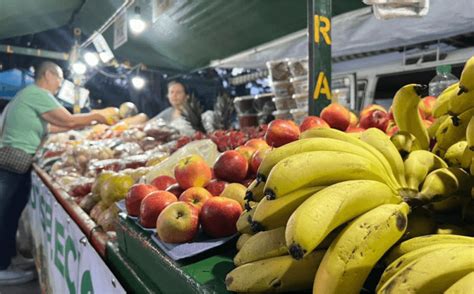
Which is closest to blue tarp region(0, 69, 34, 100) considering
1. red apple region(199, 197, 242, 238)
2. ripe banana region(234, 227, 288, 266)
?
red apple region(199, 197, 242, 238)

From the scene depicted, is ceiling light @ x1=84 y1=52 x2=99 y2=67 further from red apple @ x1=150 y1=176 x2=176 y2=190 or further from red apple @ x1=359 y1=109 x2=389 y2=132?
red apple @ x1=359 y1=109 x2=389 y2=132

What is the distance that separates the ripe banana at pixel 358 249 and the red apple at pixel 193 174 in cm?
90

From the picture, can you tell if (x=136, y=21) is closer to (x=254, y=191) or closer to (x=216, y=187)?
(x=216, y=187)

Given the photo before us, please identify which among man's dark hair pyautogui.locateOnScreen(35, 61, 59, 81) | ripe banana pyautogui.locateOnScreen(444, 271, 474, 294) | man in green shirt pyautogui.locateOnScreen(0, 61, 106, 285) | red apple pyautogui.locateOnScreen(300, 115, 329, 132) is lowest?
man in green shirt pyautogui.locateOnScreen(0, 61, 106, 285)

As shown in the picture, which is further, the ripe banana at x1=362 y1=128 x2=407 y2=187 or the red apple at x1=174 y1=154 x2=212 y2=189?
the red apple at x1=174 y1=154 x2=212 y2=189

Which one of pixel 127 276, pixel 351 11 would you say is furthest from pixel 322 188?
pixel 351 11

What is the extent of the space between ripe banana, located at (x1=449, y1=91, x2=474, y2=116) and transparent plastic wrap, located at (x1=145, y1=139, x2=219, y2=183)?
1.57 metres

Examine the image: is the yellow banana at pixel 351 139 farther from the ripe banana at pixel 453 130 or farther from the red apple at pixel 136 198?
the red apple at pixel 136 198

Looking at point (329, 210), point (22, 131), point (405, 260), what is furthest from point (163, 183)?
point (22, 131)

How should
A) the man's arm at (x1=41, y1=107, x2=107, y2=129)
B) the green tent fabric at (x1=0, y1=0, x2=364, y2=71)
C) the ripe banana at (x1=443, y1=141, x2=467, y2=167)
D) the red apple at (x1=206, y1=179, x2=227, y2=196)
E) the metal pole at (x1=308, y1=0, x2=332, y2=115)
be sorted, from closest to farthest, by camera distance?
the ripe banana at (x1=443, y1=141, x2=467, y2=167) → the red apple at (x1=206, y1=179, x2=227, y2=196) → the metal pole at (x1=308, y1=0, x2=332, y2=115) → the green tent fabric at (x1=0, y1=0, x2=364, y2=71) → the man's arm at (x1=41, y1=107, x2=107, y2=129)

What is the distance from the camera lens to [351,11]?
154 inches

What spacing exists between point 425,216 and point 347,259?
30cm

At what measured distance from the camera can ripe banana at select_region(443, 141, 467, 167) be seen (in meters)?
1.01

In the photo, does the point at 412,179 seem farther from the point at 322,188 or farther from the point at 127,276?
the point at 127,276
